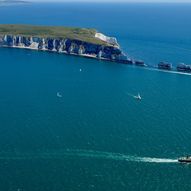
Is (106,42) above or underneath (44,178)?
above

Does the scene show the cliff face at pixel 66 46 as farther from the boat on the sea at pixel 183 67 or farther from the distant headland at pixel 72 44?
the boat on the sea at pixel 183 67

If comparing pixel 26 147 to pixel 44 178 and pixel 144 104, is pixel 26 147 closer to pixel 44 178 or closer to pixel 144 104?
pixel 44 178

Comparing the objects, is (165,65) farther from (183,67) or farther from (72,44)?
(72,44)

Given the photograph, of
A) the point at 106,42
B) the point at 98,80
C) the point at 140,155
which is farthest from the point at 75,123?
the point at 106,42

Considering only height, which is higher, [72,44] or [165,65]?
[72,44]

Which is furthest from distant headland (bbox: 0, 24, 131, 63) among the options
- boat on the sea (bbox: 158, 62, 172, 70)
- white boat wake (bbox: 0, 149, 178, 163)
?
white boat wake (bbox: 0, 149, 178, 163)

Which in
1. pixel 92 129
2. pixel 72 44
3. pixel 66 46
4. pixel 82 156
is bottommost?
pixel 82 156

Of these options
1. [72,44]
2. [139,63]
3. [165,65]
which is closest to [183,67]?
[165,65]

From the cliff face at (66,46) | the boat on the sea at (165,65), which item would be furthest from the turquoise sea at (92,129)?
the cliff face at (66,46)
